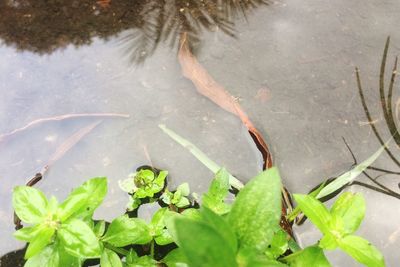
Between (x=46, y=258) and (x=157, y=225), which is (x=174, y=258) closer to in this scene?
(x=157, y=225)

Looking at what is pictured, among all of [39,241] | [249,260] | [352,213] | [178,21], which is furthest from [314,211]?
[178,21]

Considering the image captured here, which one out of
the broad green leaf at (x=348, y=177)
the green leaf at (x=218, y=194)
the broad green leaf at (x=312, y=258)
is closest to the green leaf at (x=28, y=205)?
the green leaf at (x=218, y=194)

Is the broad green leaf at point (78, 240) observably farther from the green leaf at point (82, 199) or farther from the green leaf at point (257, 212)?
the green leaf at point (257, 212)

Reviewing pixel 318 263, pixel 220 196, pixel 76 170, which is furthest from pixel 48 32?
pixel 318 263

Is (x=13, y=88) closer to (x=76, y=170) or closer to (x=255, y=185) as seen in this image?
(x=76, y=170)

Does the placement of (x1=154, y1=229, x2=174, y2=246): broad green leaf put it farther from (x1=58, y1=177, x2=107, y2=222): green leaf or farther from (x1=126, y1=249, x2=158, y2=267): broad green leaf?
(x1=58, y1=177, x2=107, y2=222): green leaf
